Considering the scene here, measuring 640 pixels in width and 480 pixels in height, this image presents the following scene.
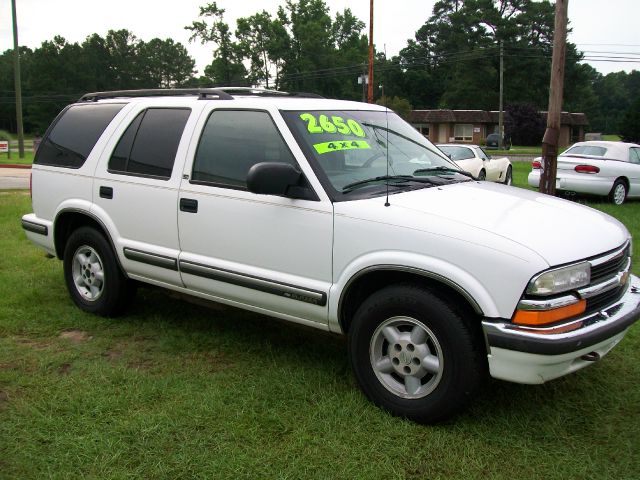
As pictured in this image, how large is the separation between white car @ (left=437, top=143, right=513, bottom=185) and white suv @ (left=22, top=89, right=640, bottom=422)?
11.5 metres

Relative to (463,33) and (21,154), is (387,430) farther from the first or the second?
(463,33)

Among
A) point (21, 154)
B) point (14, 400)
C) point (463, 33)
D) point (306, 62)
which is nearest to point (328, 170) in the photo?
point (14, 400)

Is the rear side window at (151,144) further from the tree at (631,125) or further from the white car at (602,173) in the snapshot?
the tree at (631,125)

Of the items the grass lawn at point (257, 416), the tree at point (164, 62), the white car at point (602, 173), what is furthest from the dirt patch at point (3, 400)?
the tree at point (164, 62)

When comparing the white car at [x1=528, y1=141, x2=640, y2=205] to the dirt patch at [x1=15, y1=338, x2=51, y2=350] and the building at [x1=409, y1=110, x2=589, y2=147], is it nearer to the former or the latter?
the dirt patch at [x1=15, y1=338, x2=51, y2=350]

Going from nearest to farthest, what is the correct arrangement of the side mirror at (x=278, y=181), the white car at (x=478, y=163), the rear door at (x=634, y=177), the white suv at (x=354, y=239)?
the white suv at (x=354, y=239)
the side mirror at (x=278, y=181)
the rear door at (x=634, y=177)
the white car at (x=478, y=163)

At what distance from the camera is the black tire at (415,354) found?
3.04 m

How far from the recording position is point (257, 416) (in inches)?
132

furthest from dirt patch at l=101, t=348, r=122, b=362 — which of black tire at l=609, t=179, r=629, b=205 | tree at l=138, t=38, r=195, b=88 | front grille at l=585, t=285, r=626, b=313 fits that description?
tree at l=138, t=38, r=195, b=88

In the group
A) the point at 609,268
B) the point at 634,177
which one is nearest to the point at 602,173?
the point at 634,177

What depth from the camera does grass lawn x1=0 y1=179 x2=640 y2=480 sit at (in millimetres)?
2908

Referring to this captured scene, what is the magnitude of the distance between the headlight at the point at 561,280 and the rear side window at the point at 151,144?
8.66 feet

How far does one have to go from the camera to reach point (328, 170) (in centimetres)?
363

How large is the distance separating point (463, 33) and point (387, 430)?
88909 millimetres
